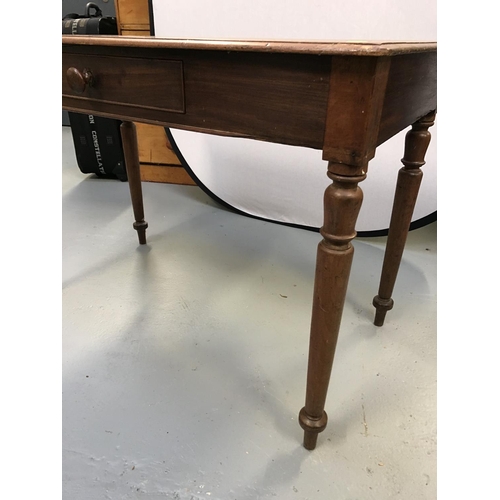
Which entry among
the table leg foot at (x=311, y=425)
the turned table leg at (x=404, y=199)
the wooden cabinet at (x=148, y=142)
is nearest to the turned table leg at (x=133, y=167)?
the wooden cabinet at (x=148, y=142)

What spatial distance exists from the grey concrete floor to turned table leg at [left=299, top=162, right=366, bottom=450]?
0.39 feet

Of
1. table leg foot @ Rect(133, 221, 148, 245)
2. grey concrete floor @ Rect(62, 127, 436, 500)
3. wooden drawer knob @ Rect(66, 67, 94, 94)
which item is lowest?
grey concrete floor @ Rect(62, 127, 436, 500)

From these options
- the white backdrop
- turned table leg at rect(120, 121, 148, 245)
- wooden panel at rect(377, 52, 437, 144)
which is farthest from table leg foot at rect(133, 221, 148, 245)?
wooden panel at rect(377, 52, 437, 144)

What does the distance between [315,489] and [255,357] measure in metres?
0.32

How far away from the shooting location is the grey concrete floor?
0.70 meters

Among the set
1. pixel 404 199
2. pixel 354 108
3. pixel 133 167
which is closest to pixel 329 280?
pixel 354 108

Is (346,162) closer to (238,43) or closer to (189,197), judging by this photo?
(238,43)

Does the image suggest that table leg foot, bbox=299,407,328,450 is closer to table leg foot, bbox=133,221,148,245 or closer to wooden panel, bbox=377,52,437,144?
wooden panel, bbox=377,52,437,144

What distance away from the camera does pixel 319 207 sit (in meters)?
1.49

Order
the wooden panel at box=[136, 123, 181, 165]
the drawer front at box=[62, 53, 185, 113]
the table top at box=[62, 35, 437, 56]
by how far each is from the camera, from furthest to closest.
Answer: the wooden panel at box=[136, 123, 181, 165]
the drawer front at box=[62, 53, 185, 113]
the table top at box=[62, 35, 437, 56]

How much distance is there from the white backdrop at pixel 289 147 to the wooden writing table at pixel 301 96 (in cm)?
58

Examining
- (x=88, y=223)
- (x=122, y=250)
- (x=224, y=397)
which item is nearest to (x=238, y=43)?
(x=224, y=397)

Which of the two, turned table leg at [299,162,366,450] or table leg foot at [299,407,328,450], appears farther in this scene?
table leg foot at [299,407,328,450]

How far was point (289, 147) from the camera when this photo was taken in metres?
1.45
